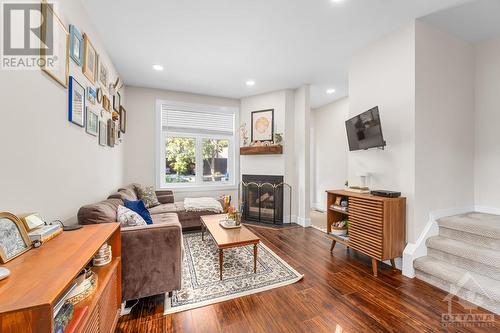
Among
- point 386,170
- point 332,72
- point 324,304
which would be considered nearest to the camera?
point 324,304

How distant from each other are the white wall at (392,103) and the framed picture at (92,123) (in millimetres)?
3349

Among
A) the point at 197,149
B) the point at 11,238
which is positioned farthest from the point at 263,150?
the point at 11,238

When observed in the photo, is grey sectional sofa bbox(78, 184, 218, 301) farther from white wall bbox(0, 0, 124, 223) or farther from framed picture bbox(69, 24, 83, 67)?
framed picture bbox(69, 24, 83, 67)

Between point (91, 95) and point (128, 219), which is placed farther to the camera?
point (91, 95)

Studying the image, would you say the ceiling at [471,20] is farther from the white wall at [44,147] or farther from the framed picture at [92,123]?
the framed picture at [92,123]

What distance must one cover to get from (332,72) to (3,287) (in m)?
4.20

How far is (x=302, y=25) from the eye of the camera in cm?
235

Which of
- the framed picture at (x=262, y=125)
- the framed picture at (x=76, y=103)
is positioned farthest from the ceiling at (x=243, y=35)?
the framed picture at (x=76, y=103)

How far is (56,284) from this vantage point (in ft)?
2.36

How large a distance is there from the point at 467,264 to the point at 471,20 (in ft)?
8.75

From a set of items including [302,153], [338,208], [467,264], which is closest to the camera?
[467,264]

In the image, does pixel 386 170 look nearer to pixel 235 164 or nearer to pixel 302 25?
pixel 302 25

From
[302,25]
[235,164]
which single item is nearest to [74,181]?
[302,25]

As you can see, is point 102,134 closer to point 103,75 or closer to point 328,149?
point 103,75
